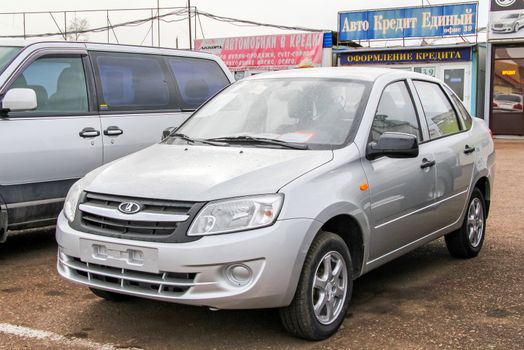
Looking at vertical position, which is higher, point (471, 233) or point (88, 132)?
point (88, 132)

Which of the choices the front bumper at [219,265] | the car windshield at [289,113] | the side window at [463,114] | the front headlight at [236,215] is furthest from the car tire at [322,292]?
the side window at [463,114]

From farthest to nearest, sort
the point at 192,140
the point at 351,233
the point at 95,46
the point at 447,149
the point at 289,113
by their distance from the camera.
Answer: the point at 95,46 → the point at 447,149 → the point at 192,140 → the point at 289,113 → the point at 351,233

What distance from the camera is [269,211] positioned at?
3.54m

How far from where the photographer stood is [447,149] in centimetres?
527

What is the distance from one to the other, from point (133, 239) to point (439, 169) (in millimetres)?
2610

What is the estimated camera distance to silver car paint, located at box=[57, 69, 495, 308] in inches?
138

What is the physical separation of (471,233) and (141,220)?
11.3 ft

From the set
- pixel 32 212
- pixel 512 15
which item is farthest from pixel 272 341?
pixel 512 15

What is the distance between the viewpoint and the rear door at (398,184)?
4.33 meters

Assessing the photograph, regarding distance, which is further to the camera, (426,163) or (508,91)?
(508,91)

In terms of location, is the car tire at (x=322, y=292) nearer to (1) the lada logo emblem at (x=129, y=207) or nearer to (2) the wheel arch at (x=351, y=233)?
(2) the wheel arch at (x=351, y=233)

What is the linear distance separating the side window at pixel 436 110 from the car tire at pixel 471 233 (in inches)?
28.5

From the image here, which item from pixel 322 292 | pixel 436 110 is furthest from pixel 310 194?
pixel 436 110

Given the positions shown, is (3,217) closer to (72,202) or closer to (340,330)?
(72,202)
